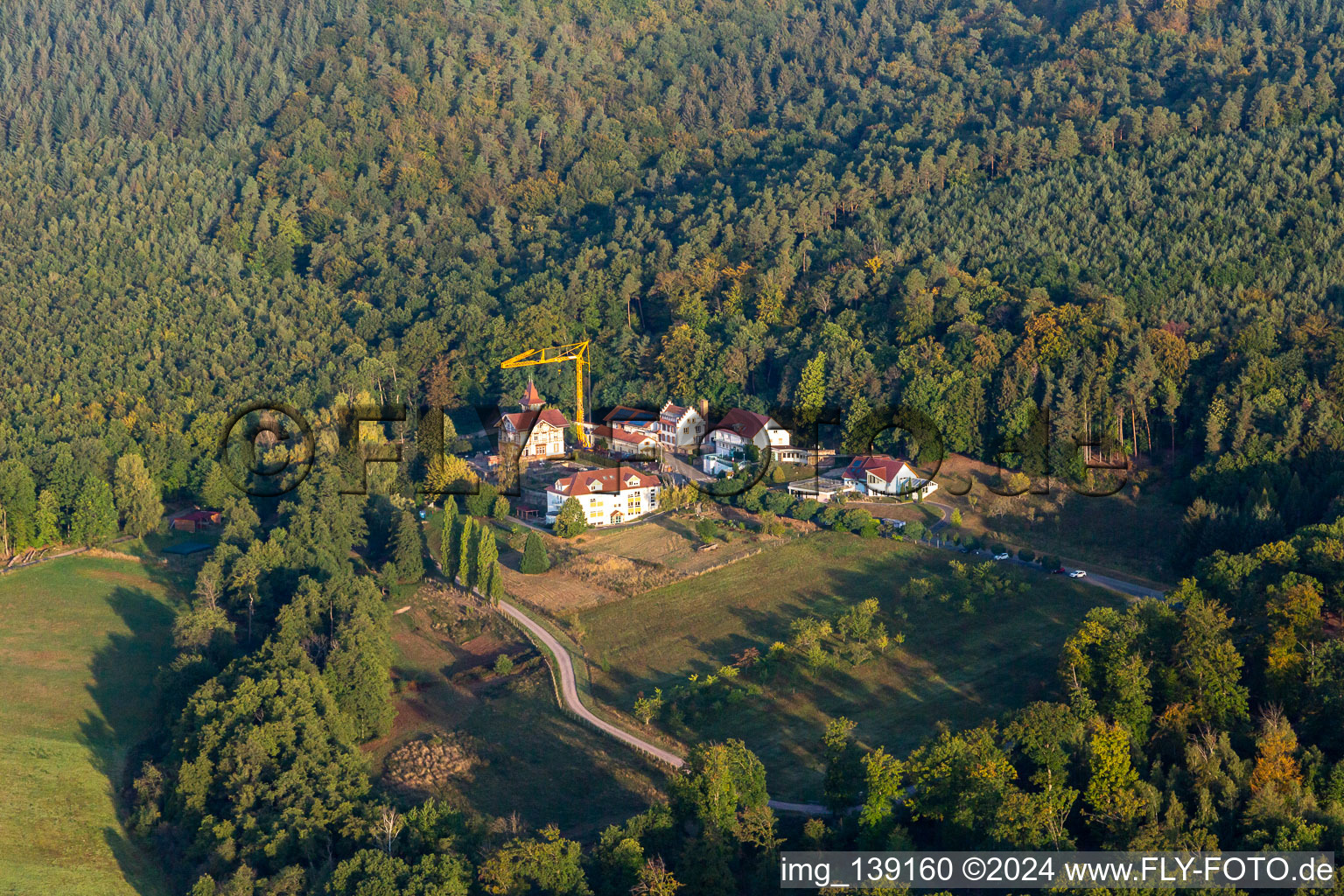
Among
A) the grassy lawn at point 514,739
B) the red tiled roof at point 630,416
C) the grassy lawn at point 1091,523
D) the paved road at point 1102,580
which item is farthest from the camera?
the red tiled roof at point 630,416

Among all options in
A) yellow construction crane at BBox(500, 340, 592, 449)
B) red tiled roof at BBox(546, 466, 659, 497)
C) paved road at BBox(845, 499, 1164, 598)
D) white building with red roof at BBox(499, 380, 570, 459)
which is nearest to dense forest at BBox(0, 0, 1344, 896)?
yellow construction crane at BBox(500, 340, 592, 449)

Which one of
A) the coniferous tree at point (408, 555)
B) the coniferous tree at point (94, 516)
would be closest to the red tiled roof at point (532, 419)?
the coniferous tree at point (408, 555)

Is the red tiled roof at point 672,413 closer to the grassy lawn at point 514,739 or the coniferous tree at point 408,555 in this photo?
the coniferous tree at point 408,555

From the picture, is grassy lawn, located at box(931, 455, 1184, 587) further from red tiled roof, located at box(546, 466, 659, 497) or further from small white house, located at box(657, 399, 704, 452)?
small white house, located at box(657, 399, 704, 452)

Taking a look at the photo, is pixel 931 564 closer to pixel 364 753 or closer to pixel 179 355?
pixel 364 753

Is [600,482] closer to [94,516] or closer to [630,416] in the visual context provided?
[630,416]

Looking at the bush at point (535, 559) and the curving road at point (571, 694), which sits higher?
the bush at point (535, 559)
